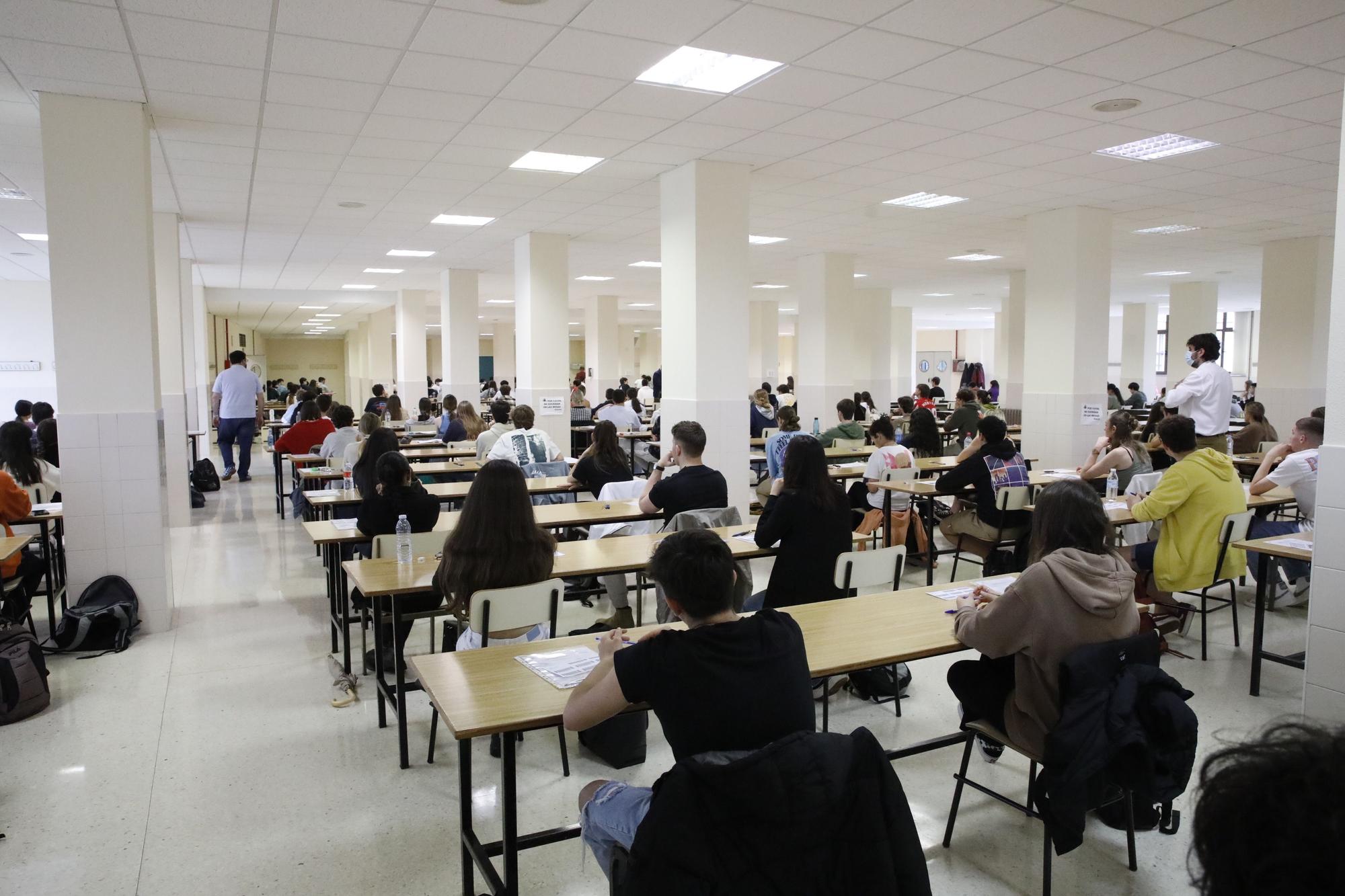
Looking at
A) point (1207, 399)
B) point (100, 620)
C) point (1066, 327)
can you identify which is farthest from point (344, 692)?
point (1066, 327)

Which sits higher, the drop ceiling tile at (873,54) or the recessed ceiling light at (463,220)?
the drop ceiling tile at (873,54)

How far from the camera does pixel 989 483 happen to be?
5.67 metres

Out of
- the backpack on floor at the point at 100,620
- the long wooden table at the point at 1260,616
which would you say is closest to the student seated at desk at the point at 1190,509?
the long wooden table at the point at 1260,616

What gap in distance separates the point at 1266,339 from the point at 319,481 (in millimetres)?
11488

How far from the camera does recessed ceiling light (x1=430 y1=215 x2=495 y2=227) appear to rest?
9070mm

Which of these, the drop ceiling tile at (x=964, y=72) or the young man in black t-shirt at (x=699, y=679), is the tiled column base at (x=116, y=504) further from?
the drop ceiling tile at (x=964, y=72)

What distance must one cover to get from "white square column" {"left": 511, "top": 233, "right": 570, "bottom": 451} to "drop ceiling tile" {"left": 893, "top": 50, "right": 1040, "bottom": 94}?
19.5 ft

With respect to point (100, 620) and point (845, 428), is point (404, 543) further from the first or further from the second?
point (845, 428)

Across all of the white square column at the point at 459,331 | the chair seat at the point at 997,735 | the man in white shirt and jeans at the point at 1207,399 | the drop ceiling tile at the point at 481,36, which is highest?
the drop ceiling tile at the point at 481,36

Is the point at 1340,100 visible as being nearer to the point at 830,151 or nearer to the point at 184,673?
the point at 830,151

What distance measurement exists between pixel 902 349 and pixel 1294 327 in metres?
12.2

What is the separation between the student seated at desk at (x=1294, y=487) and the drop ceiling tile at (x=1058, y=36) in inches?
91.5

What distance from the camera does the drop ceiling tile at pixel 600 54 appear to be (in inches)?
166

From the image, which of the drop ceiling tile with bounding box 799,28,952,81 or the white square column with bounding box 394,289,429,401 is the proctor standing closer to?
the white square column with bounding box 394,289,429,401
